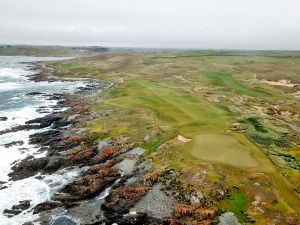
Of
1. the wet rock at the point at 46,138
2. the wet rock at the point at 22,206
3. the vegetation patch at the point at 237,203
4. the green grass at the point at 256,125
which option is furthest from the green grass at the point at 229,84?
the wet rock at the point at 22,206

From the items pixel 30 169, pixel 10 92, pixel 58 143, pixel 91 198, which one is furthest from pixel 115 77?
pixel 91 198

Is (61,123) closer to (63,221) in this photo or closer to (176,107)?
(176,107)

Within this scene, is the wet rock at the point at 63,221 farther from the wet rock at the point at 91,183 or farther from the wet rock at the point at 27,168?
the wet rock at the point at 27,168

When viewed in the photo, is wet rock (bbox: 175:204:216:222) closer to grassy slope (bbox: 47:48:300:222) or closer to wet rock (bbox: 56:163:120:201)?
grassy slope (bbox: 47:48:300:222)

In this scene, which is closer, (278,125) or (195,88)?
(278,125)

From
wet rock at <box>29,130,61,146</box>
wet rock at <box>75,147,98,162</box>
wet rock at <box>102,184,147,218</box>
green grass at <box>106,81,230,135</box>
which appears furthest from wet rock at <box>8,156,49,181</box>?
green grass at <box>106,81,230,135</box>

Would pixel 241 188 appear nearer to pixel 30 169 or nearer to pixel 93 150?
pixel 93 150
